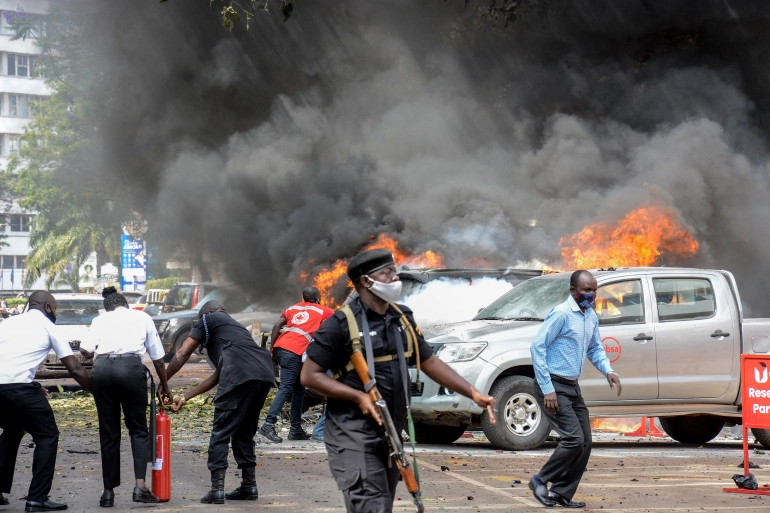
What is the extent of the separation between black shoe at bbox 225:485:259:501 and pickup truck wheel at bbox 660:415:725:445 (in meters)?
5.62

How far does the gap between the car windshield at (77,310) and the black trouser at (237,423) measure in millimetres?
10604

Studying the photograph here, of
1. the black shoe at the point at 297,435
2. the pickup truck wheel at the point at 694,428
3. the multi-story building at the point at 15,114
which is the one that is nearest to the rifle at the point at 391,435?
the black shoe at the point at 297,435

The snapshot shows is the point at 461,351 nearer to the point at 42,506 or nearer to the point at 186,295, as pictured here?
the point at 42,506

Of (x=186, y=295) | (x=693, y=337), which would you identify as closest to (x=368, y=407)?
(x=693, y=337)

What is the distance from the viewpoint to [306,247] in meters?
25.6

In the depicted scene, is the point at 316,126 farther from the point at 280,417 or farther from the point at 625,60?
the point at 280,417

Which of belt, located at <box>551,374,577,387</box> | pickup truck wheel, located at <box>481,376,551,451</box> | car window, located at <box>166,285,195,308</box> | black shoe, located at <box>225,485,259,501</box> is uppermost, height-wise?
car window, located at <box>166,285,195,308</box>

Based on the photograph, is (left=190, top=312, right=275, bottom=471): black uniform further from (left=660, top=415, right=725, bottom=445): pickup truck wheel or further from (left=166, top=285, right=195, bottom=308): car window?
(left=166, top=285, right=195, bottom=308): car window

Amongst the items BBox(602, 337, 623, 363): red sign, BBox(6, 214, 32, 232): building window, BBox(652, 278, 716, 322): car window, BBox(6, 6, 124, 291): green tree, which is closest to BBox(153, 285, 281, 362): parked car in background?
BBox(6, 6, 124, 291): green tree

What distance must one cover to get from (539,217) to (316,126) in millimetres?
7585

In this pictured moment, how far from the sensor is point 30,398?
266 inches

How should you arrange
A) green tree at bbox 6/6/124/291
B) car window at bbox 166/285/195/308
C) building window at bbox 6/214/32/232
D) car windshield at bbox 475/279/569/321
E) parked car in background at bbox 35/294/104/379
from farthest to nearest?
building window at bbox 6/214/32/232 < green tree at bbox 6/6/124/291 < car window at bbox 166/285/195/308 < parked car in background at bbox 35/294/104/379 < car windshield at bbox 475/279/569/321

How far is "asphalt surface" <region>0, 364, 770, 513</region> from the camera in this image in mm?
6875

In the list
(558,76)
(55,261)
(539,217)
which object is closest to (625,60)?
(558,76)
